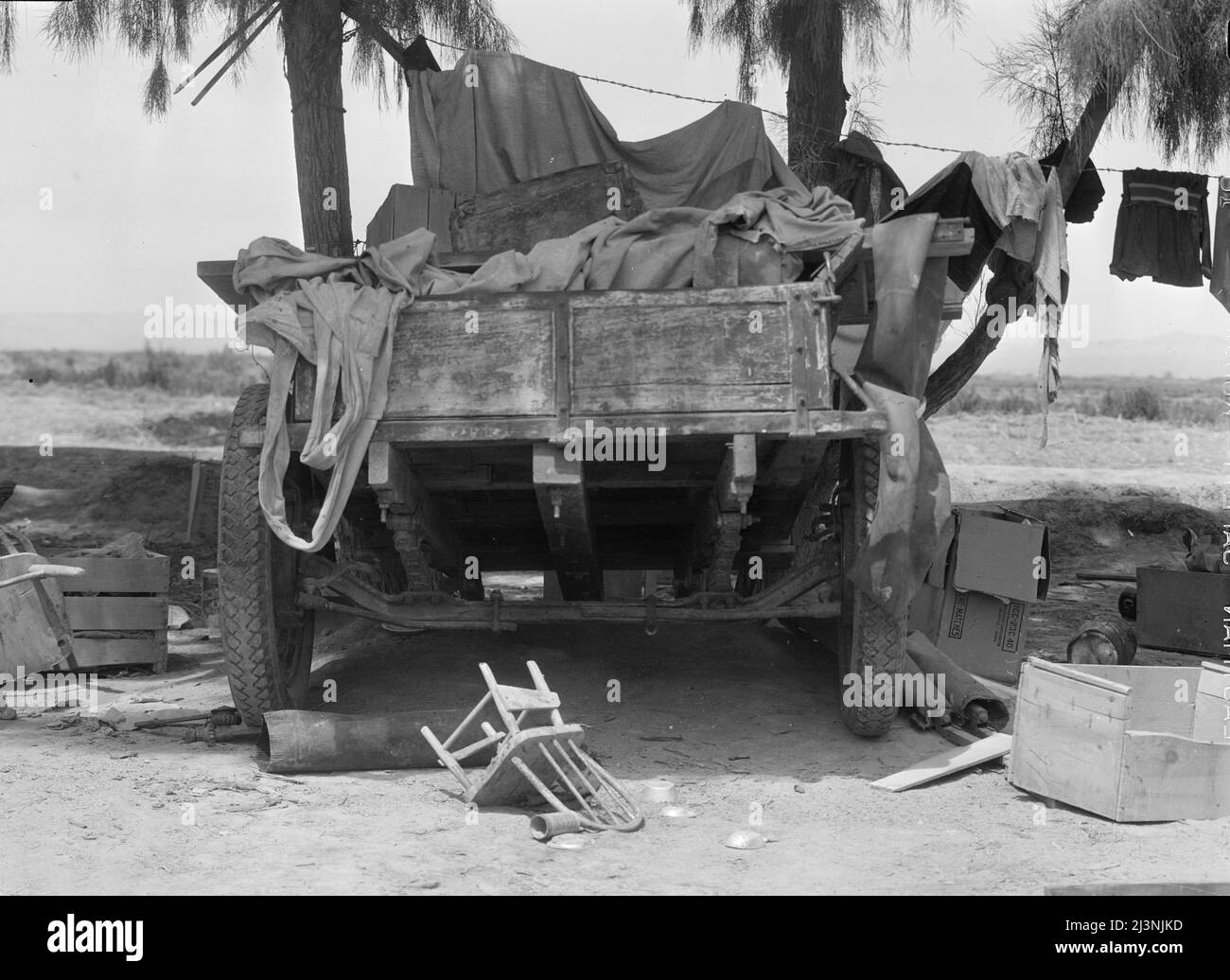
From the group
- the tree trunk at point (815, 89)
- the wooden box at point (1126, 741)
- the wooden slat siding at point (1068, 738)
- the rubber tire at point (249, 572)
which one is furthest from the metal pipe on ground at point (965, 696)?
the tree trunk at point (815, 89)

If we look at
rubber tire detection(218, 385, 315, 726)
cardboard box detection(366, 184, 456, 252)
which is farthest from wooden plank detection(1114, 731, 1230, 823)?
cardboard box detection(366, 184, 456, 252)

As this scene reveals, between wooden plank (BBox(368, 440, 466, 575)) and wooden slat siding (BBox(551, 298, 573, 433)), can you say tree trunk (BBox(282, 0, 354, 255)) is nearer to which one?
wooden plank (BBox(368, 440, 466, 575))

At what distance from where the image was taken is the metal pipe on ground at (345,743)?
5.18 meters

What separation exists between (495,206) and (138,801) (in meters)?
3.69

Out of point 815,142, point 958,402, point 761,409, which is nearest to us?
point 761,409

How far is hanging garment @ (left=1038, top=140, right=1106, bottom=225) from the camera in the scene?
358 inches

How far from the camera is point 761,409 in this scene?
501cm

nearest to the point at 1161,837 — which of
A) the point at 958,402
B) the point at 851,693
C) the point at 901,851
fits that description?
the point at 901,851

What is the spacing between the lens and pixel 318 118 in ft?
28.8

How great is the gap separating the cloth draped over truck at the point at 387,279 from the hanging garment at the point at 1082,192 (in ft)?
14.0

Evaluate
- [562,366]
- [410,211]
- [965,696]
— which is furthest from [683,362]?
[410,211]

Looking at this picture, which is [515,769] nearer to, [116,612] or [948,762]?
[948,762]

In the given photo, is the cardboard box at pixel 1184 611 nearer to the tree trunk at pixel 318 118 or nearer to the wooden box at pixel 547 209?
the wooden box at pixel 547 209

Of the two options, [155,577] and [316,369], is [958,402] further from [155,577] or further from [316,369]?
[316,369]
